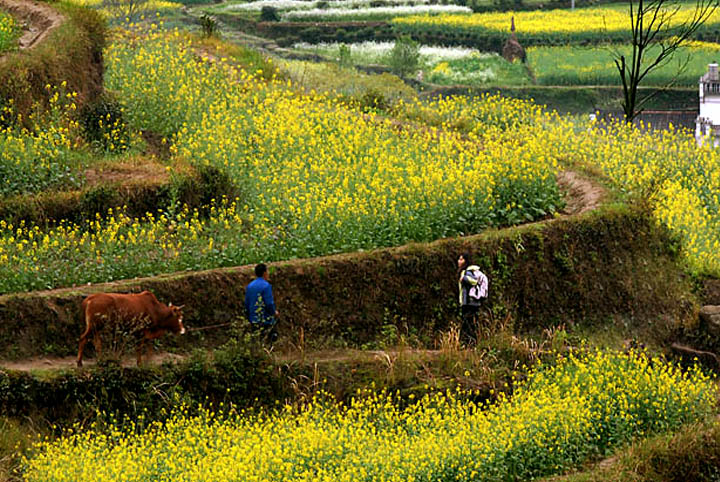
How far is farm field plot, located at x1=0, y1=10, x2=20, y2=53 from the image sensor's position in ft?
77.1

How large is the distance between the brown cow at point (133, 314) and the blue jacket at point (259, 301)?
1017mm

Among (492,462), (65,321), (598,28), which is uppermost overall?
(598,28)

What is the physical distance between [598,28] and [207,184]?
84.0 ft

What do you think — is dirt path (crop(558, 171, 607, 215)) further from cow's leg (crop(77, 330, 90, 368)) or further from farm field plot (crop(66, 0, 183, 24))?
farm field plot (crop(66, 0, 183, 24))

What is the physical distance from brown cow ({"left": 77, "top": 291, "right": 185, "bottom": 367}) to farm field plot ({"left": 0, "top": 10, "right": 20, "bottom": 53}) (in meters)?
9.68

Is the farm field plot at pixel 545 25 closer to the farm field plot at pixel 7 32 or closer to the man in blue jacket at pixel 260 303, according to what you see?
the farm field plot at pixel 7 32

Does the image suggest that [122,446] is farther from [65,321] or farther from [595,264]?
[595,264]

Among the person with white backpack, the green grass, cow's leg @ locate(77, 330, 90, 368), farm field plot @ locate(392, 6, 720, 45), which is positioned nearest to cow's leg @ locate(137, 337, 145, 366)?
cow's leg @ locate(77, 330, 90, 368)

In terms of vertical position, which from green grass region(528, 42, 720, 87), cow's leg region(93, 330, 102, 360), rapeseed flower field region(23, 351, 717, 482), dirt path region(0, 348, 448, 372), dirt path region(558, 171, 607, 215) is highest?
green grass region(528, 42, 720, 87)

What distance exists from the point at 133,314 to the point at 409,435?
404 centimetres

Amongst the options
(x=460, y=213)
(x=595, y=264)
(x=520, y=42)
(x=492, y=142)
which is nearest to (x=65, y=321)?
(x=460, y=213)

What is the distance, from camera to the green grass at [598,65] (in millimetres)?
38250

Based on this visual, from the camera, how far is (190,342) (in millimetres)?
16812

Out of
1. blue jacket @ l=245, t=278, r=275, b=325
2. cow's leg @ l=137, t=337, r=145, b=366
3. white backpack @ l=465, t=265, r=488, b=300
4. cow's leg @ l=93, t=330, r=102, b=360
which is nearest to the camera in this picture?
cow's leg @ l=93, t=330, r=102, b=360
